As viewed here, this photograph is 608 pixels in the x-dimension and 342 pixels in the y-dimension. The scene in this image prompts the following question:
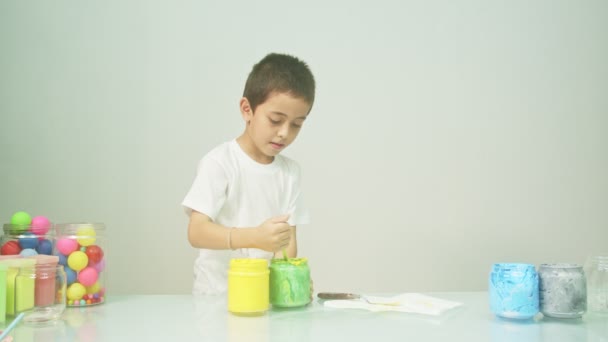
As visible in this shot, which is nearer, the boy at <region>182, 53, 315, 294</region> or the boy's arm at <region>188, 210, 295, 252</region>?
the boy's arm at <region>188, 210, 295, 252</region>

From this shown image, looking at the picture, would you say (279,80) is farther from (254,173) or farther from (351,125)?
(351,125)

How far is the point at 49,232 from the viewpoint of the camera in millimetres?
1317

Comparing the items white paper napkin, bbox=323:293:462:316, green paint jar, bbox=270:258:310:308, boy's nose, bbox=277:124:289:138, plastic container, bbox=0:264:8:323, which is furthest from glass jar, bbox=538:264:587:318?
plastic container, bbox=0:264:8:323

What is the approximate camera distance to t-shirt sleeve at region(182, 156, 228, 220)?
1.42 metres

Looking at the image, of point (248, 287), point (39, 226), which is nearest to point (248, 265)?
point (248, 287)

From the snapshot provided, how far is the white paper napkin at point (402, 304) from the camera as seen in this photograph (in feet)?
3.55

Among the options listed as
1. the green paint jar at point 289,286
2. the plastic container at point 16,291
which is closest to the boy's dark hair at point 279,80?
the green paint jar at point 289,286

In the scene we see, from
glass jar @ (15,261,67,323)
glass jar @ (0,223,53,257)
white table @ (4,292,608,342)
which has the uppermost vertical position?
glass jar @ (0,223,53,257)

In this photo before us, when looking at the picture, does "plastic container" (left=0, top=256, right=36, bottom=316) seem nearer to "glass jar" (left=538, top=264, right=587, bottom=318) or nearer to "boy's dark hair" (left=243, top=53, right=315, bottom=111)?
"boy's dark hair" (left=243, top=53, right=315, bottom=111)

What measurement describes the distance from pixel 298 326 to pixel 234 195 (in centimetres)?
64

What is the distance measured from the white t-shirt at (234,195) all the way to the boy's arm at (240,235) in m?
0.08

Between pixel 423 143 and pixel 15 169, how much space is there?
1.73 m

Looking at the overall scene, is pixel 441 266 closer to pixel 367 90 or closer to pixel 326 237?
pixel 326 237

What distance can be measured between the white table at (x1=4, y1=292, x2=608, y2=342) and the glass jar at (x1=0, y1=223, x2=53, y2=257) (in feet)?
0.60
